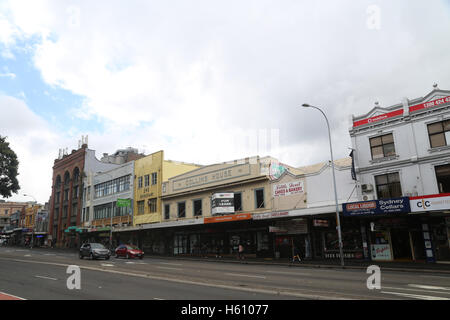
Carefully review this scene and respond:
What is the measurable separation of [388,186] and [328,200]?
4.61 m

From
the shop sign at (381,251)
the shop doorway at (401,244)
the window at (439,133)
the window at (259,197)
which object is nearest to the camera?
the window at (439,133)

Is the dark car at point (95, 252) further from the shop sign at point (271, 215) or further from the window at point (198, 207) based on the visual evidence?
the shop sign at point (271, 215)

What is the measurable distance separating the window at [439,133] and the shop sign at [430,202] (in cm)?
470

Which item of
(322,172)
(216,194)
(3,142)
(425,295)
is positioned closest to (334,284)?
(425,295)

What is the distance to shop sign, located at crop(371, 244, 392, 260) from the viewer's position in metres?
23.7

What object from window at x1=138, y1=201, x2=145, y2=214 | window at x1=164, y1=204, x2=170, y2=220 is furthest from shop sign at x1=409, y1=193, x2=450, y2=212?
window at x1=138, y1=201, x2=145, y2=214

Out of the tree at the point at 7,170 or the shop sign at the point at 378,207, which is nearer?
the shop sign at the point at 378,207

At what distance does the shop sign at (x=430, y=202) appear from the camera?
62.6 ft

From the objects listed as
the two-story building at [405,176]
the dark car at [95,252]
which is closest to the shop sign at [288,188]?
the two-story building at [405,176]

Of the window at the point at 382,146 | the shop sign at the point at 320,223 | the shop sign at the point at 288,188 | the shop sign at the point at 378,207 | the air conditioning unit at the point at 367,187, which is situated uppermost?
the window at the point at 382,146

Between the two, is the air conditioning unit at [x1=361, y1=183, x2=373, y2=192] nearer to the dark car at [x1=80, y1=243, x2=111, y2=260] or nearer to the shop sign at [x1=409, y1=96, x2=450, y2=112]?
the shop sign at [x1=409, y1=96, x2=450, y2=112]

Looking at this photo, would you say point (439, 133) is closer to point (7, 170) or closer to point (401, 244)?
point (401, 244)

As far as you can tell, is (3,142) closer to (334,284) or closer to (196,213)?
(196,213)

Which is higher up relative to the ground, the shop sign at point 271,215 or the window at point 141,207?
the window at point 141,207
